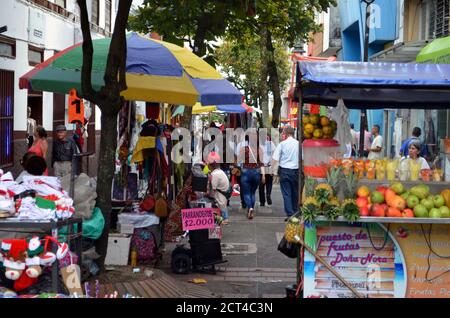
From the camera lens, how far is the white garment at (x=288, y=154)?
13000mm

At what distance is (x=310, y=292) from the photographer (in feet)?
22.6

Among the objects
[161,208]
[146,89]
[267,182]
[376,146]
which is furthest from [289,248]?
[376,146]

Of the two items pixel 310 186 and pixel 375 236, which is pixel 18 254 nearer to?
pixel 310 186

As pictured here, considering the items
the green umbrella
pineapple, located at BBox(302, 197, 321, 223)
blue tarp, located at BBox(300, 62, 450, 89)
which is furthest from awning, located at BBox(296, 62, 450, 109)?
the green umbrella

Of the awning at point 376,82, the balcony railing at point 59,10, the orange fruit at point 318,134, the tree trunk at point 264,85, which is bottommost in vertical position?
the orange fruit at point 318,134

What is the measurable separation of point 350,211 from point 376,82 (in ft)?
4.23

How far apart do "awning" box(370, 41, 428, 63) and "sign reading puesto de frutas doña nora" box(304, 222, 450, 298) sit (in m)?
10.3

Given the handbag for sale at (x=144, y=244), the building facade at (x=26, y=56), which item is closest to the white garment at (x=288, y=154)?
the handbag for sale at (x=144, y=244)

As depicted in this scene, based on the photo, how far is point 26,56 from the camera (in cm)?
1636

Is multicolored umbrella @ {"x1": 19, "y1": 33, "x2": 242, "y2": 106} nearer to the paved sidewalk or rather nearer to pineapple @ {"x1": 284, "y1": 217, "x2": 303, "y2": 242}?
the paved sidewalk

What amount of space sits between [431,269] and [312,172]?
1.55 m

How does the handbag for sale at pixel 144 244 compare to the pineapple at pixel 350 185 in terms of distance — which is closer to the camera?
the pineapple at pixel 350 185

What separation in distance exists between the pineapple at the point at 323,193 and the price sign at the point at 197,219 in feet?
8.80

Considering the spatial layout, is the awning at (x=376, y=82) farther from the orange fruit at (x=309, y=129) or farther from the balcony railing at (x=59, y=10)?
the balcony railing at (x=59, y=10)
